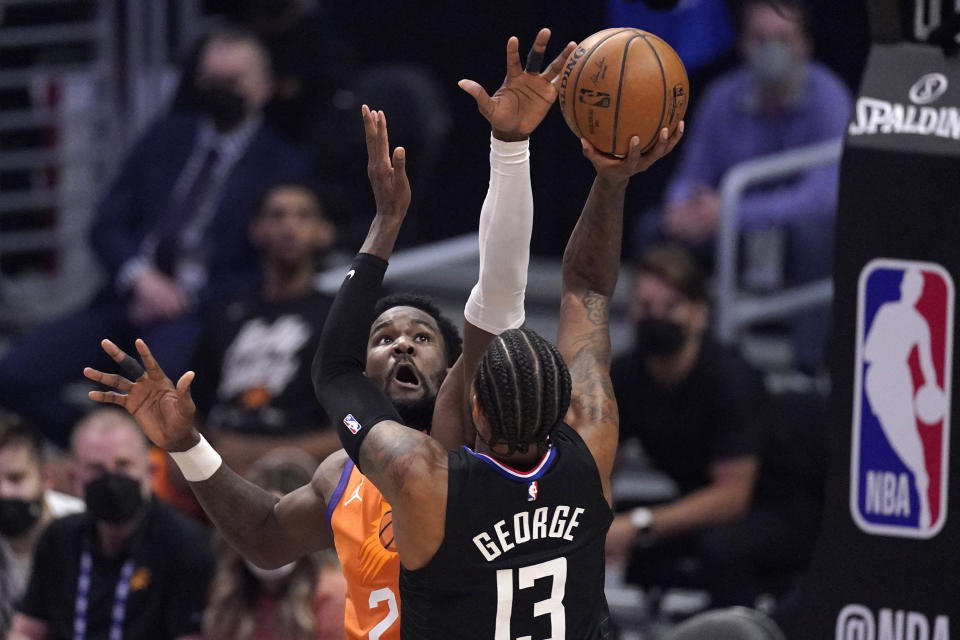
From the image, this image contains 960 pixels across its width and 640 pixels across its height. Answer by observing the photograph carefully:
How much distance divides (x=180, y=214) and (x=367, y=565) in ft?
15.6

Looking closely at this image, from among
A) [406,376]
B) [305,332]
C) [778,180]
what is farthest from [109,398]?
[778,180]

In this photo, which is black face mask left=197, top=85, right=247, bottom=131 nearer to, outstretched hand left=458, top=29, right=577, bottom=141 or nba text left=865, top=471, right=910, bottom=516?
nba text left=865, top=471, right=910, bottom=516

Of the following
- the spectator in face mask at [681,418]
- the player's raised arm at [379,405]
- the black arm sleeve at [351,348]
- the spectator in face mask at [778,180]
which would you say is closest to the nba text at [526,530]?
the player's raised arm at [379,405]

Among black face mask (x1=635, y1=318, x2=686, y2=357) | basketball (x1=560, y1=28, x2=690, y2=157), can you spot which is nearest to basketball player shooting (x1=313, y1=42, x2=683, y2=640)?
basketball (x1=560, y1=28, x2=690, y2=157)

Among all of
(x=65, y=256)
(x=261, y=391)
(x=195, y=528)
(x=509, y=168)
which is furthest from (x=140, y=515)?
(x=65, y=256)

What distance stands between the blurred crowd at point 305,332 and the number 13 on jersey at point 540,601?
2.34m

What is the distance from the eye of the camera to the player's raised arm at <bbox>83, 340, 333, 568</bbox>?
166 inches

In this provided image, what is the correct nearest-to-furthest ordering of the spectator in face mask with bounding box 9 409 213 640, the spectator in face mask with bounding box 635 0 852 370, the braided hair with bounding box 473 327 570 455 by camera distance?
the braided hair with bounding box 473 327 570 455 → the spectator in face mask with bounding box 9 409 213 640 → the spectator in face mask with bounding box 635 0 852 370

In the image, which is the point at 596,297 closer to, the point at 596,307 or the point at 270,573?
the point at 596,307

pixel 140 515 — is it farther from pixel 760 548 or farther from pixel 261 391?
pixel 760 548

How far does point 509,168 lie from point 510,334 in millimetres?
478

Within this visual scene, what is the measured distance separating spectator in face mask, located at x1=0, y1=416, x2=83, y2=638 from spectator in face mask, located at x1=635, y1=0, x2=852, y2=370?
313 cm

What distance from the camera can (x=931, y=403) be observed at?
4.84m

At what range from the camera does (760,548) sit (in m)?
6.87
